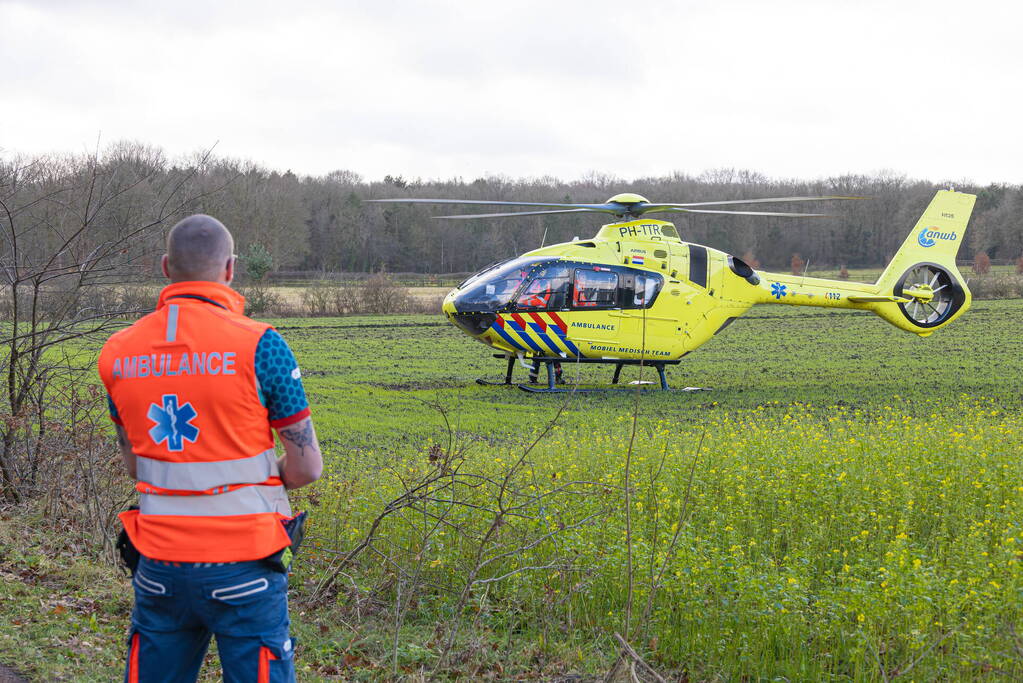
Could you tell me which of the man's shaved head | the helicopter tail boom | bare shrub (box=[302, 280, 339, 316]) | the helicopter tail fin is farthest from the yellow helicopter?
A: bare shrub (box=[302, 280, 339, 316])

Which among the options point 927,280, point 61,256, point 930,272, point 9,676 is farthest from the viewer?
point 927,280

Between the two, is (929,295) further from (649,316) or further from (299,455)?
(299,455)

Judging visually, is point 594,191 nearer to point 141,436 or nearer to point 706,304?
point 706,304

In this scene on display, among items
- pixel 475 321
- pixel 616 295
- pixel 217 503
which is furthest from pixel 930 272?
pixel 217 503

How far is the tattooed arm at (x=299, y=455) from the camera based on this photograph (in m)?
3.10

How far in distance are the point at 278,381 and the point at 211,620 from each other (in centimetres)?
80

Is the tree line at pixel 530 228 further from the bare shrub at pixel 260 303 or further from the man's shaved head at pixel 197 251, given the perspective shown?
the man's shaved head at pixel 197 251

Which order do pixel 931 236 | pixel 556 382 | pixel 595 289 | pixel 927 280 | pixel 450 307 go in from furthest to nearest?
pixel 927 280 → pixel 931 236 → pixel 556 382 → pixel 595 289 → pixel 450 307

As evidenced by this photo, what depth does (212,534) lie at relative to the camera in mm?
2953

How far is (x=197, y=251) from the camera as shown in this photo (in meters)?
3.08

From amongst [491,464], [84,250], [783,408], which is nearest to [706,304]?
[783,408]

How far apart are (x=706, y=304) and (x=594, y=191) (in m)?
81.6

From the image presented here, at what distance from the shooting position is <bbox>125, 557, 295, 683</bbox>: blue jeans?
294 centimetres

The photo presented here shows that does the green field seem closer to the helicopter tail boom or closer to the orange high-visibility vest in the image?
the orange high-visibility vest
